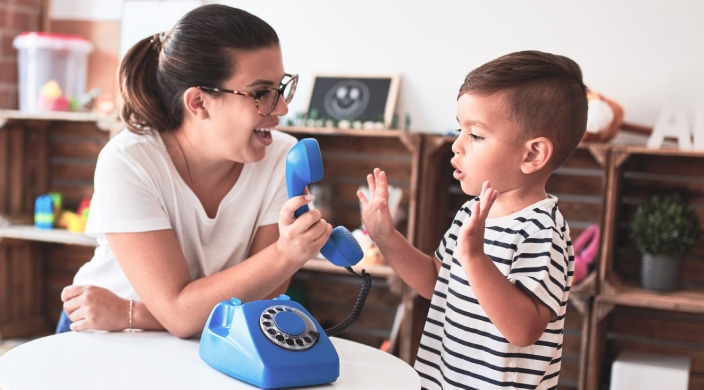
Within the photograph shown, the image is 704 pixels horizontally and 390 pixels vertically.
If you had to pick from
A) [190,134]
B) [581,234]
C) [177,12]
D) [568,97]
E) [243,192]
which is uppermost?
[177,12]

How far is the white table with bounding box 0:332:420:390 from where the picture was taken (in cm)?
104

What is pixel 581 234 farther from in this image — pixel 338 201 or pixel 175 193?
pixel 175 193

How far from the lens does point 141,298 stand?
136cm

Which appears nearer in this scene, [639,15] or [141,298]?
[141,298]

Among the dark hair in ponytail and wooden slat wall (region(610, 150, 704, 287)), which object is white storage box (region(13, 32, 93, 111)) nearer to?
the dark hair in ponytail

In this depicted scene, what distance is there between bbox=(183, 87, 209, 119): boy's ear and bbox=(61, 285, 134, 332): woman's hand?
0.38 meters

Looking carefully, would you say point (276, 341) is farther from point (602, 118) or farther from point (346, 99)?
point (346, 99)

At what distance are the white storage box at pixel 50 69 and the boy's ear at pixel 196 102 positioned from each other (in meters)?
1.82

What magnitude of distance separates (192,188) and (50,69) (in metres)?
1.93

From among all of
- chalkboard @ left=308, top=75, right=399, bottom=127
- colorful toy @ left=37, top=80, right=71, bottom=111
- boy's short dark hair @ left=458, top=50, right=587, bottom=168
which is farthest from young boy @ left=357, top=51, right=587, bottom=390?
colorful toy @ left=37, top=80, right=71, bottom=111

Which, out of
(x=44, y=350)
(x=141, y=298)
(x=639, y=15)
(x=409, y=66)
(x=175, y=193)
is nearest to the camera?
(x=44, y=350)

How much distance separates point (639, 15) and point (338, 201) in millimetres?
1267

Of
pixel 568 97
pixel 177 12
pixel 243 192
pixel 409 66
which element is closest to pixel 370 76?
pixel 409 66

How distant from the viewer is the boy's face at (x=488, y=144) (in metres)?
1.25
